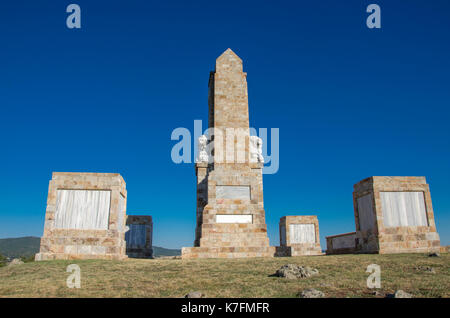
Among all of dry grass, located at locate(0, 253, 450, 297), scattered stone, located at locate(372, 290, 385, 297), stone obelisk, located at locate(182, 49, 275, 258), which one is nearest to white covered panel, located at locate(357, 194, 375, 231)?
stone obelisk, located at locate(182, 49, 275, 258)

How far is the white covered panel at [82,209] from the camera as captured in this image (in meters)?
14.9

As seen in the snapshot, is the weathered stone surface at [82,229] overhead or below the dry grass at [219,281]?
overhead

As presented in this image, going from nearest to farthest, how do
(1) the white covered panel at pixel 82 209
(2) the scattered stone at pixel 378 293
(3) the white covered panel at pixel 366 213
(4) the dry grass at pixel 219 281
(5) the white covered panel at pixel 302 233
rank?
(2) the scattered stone at pixel 378 293 < (4) the dry grass at pixel 219 281 < (1) the white covered panel at pixel 82 209 < (3) the white covered panel at pixel 366 213 < (5) the white covered panel at pixel 302 233

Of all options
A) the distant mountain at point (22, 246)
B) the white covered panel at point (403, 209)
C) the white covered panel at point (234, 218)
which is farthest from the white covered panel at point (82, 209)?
the distant mountain at point (22, 246)

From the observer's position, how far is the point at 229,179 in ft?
60.8

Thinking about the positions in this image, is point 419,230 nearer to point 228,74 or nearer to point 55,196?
point 228,74

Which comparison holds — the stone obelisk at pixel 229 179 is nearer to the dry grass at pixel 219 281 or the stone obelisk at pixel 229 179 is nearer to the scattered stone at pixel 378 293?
the dry grass at pixel 219 281

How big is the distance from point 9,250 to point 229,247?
118 meters

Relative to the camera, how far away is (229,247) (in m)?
16.3

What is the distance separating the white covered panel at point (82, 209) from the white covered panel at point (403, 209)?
523 inches

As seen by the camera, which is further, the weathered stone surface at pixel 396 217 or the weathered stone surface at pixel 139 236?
the weathered stone surface at pixel 139 236

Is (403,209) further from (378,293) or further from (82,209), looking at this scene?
(82,209)

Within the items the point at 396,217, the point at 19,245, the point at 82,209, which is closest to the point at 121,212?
the point at 82,209
